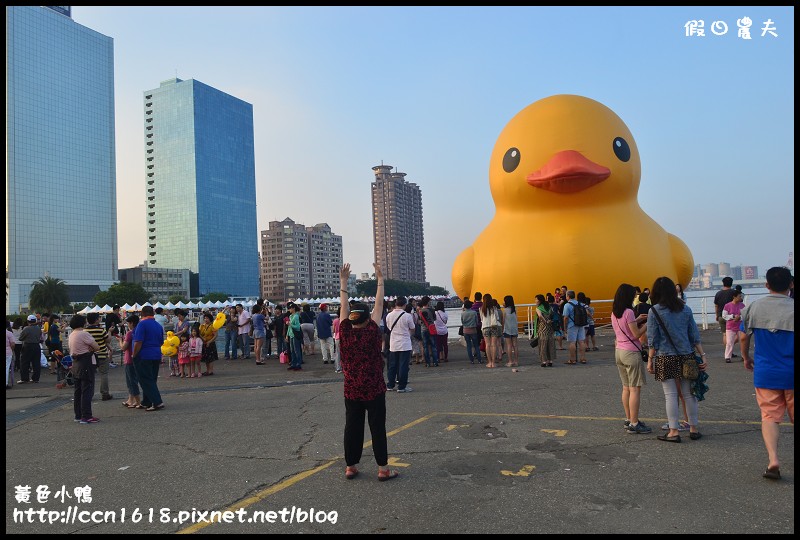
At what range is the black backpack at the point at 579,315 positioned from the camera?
11679mm

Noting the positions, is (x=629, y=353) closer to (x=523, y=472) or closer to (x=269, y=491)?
(x=523, y=472)

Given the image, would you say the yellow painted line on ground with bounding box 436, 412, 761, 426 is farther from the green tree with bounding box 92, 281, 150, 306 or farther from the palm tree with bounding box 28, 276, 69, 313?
the green tree with bounding box 92, 281, 150, 306

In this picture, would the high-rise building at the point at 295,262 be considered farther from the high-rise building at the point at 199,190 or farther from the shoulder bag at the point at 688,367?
the shoulder bag at the point at 688,367

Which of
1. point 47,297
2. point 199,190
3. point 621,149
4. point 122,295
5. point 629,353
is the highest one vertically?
point 199,190

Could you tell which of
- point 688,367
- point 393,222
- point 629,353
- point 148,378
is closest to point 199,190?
point 393,222

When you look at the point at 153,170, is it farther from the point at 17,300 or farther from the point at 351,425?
the point at 351,425

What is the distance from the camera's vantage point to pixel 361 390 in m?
4.93

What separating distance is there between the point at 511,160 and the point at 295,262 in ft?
443

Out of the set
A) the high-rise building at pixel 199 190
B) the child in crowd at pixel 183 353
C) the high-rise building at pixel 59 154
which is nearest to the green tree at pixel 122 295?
the high-rise building at pixel 59 154

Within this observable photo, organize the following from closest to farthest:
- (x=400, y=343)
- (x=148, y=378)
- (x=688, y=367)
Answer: (x=688, y=367) < (x=148, y=378) < (x=400, y=343)

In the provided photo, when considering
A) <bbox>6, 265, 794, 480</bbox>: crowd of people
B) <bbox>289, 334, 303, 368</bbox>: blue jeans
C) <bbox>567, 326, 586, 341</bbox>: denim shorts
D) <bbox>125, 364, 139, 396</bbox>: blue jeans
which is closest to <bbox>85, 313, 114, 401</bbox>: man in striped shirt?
<bbox>6, 265, 794, 480</bbox>: crowd of people

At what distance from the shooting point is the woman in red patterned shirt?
16.0 feet

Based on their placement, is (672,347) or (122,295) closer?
(672,347)

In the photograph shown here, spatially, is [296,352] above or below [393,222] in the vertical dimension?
below
